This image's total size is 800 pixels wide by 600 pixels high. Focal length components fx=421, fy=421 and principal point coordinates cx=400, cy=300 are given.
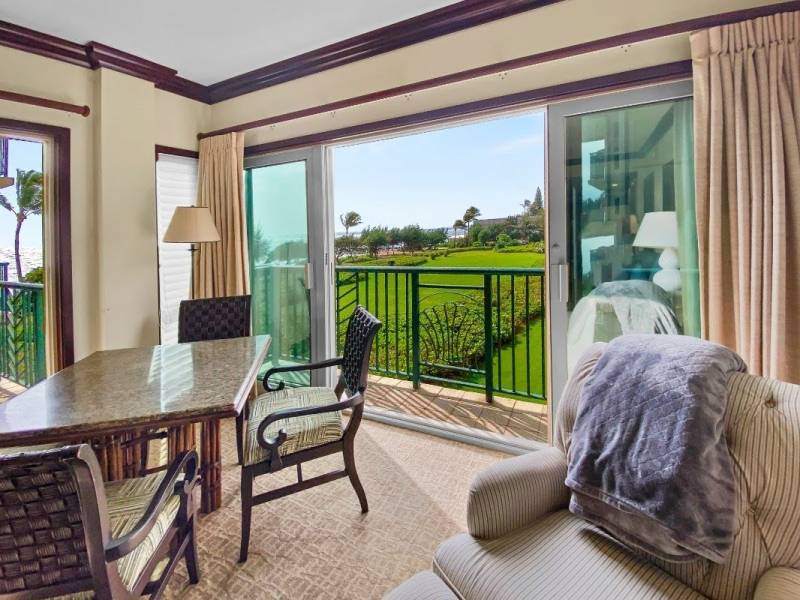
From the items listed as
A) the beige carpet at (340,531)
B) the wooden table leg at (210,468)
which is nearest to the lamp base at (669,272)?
the beige carpet at (340,531)

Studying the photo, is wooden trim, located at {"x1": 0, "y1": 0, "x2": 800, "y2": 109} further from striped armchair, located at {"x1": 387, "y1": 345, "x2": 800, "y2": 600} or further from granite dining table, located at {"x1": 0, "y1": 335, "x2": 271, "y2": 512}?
granite dining table, located at {"x1": 0, "y1": 335, "x2": 271, "y2": 512}

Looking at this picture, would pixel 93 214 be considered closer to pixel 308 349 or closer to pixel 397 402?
pixel 308 349

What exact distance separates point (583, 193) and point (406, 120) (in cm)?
122

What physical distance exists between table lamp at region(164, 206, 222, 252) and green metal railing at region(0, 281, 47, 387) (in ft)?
3.54

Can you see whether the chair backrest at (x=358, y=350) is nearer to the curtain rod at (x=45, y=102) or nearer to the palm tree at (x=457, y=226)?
the palm tree at (x=457, y=226)

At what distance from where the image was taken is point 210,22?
2594 millimetres

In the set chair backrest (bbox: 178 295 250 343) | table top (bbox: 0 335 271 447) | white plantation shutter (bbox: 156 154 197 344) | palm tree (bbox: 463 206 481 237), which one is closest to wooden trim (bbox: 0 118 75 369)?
white plantation shutter (bbox: 156 154 197 344)

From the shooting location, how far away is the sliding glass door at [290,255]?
328cm

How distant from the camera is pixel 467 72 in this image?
97.3 inches

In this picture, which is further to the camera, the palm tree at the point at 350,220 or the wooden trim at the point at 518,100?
the palm tree at the point at 350,220

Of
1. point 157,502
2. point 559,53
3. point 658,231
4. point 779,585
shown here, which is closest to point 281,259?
point 559,53

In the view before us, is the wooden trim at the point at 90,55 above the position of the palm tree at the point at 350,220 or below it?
above

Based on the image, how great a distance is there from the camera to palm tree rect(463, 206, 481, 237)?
396cm

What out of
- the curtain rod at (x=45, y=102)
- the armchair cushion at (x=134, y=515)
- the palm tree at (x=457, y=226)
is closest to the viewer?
the armchair cushion at (x=134, y=515)
